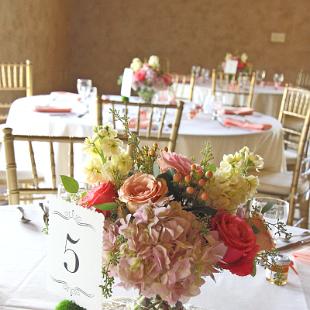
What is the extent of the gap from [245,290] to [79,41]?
6258 millimetres

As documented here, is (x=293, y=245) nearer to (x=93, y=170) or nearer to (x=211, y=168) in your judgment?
(x=211, y=168)

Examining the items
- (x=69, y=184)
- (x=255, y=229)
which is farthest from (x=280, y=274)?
(x=69, y=184)

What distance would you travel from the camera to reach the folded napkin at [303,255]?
140 cm

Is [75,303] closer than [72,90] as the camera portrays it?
Yes

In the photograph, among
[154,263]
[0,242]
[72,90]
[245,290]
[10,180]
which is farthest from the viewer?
[72,90]

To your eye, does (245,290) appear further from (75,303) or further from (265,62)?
(265,62)

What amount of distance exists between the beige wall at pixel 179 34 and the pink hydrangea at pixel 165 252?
6.21m

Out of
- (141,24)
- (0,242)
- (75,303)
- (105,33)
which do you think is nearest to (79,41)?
(105,33)

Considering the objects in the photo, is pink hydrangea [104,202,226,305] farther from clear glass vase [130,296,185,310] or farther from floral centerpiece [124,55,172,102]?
floral centerpiece [124,55,172,102]

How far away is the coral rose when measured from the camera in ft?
2.93

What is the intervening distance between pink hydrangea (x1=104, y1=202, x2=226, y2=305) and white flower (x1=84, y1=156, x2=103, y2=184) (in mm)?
140

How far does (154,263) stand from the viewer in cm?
80

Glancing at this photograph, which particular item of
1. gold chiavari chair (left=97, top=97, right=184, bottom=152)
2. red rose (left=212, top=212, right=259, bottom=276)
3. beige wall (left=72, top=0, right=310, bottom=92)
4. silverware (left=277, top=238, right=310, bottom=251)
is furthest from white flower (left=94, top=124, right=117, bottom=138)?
beige wall (left=72, top=0, right=310, bottom=92)

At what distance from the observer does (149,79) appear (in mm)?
3320
